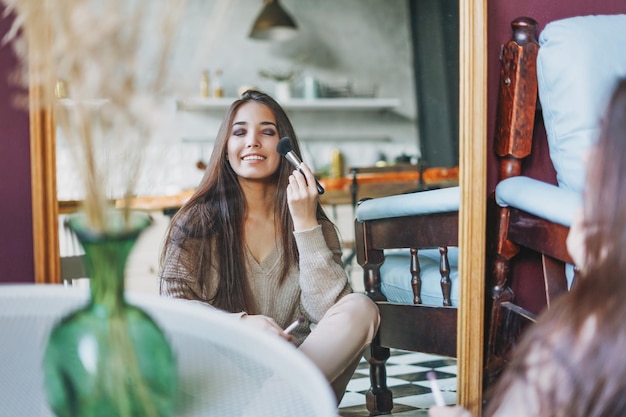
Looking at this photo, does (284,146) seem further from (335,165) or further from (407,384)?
(407,384)

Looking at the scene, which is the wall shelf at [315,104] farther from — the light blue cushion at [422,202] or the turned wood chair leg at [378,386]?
the turned wood chair leg at [378,386]

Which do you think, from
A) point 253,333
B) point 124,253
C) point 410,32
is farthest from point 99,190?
point 410,32

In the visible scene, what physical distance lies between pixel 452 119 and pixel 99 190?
85cm

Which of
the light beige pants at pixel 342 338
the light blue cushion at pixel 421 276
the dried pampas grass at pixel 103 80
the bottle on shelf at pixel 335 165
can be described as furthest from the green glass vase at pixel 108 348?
the light blue cushion at pixel 421 276

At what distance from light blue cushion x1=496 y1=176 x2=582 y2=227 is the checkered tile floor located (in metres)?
0.35

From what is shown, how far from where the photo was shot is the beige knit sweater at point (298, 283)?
125 centimetres

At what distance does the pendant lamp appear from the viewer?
1.22m

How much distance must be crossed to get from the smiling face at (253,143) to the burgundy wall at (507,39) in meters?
0.49

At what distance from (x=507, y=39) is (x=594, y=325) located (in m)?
0.86

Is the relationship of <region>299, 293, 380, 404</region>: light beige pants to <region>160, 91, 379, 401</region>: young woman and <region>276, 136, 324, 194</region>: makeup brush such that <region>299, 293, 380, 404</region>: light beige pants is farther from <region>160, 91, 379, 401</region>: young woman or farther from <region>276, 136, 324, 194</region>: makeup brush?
<region>276, 136, 324, 194</region>: makeup brush

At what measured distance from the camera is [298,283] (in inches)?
50.4

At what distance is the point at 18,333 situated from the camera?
0.92 m

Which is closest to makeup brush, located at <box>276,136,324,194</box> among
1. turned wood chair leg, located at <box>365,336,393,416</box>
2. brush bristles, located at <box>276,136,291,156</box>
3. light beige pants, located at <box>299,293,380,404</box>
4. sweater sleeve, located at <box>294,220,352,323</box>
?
brush bristles, located at <box>276,136,291,156</box>

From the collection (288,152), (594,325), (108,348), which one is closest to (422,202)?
(288,152)
